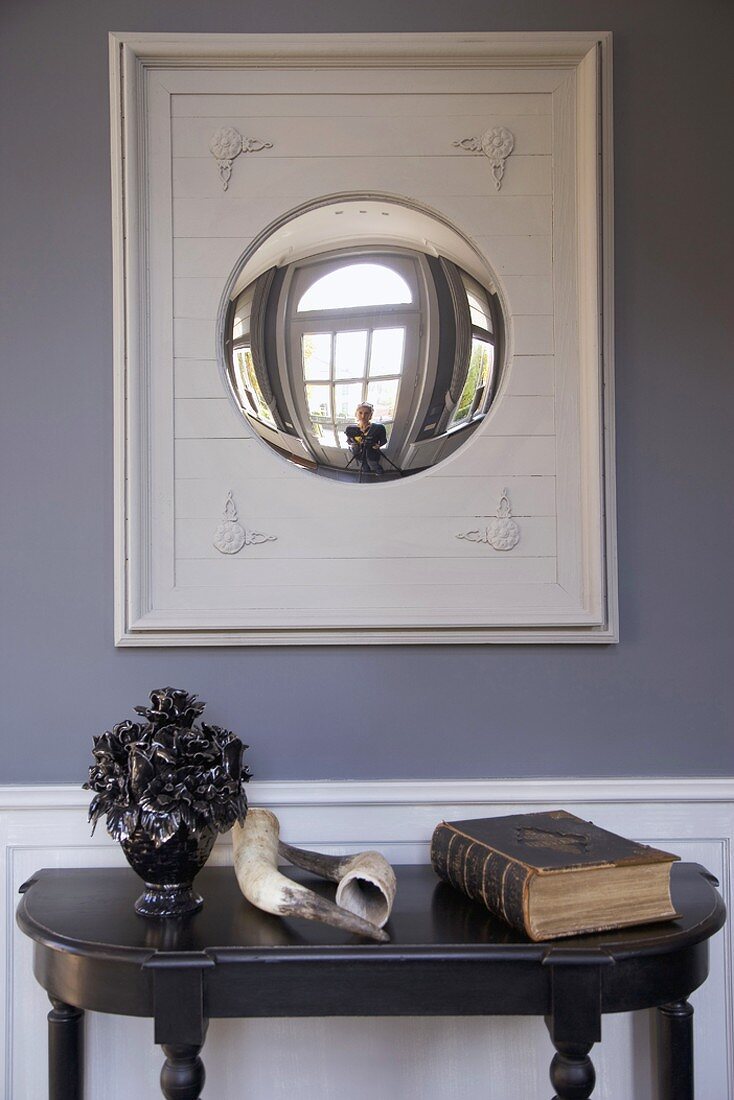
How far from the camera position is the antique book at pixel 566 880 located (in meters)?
1.27

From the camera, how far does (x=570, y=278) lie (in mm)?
1710

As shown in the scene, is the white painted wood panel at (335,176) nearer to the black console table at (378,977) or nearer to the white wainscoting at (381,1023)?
the white wainscoting at (381,1023)

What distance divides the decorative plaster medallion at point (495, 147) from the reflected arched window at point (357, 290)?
28 centimetres

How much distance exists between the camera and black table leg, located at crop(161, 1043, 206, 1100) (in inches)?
49.7

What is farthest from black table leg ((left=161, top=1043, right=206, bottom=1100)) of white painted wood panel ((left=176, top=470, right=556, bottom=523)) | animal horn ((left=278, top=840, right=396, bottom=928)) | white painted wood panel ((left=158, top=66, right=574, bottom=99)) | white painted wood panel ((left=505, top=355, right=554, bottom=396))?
white painted wood panel ((left=158, top=66, right=574, bottom=99))

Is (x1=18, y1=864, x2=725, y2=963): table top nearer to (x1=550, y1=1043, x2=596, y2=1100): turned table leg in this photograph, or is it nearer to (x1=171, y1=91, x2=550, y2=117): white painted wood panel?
(x1=550, y1=1043, x2=596, y2=1100): turned table leg

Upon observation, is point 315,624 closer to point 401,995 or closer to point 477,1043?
point 401,995

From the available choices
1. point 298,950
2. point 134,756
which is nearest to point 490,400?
point 134,756

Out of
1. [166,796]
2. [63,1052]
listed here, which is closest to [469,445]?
[166,796]

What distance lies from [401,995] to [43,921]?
0.58 meters

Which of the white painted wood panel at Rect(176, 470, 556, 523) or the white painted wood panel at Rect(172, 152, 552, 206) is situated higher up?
the white painted wood panel at Rect(172, 152, 552, 206)

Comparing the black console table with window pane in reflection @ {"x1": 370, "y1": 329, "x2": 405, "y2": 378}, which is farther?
window pane in reflection @ {"x1": 370, "y1": 329, "x2": 405, "y2": 378}

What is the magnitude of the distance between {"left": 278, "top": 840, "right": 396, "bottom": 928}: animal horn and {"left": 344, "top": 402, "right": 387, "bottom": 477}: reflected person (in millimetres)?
707

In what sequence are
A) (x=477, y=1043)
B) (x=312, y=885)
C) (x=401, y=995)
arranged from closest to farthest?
(x=401, y=995) → (x=312, y=885) → (x=477, y=1043)
